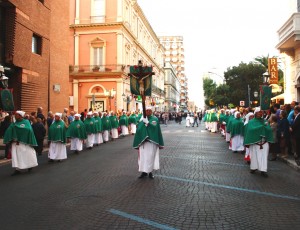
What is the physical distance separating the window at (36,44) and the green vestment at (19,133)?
12.1 m

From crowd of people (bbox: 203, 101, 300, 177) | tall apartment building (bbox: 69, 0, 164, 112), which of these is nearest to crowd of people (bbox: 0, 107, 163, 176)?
crowd of people (bbox: 203, 101, 300, 177)

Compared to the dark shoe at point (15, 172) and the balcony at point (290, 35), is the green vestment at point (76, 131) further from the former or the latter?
the balcony at point (290, 35)

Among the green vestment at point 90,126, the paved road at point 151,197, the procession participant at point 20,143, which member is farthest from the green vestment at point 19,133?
the green vestment at point 90,126

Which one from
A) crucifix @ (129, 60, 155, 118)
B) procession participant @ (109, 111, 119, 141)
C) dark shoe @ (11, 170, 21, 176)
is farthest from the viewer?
procession participant @ (109, 111, 119, 141)

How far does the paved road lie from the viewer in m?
5.54

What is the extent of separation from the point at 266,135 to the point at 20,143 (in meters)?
7.31

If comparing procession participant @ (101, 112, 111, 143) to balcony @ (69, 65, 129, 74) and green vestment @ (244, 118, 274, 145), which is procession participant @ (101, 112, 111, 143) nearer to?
green vestment @ (244, 118, 274, 145)

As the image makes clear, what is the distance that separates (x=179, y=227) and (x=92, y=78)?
39206mm

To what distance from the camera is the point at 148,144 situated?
31.2ft

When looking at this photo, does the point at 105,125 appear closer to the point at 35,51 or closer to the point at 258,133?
the point at 35,51

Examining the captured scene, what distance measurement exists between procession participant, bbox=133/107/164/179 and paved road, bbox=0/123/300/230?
415mm

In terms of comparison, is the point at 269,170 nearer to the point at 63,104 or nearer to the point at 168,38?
the point at 63,104

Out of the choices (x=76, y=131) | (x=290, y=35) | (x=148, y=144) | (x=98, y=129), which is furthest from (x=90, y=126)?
(x=290, y=35)

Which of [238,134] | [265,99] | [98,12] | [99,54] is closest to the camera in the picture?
[265,99]
